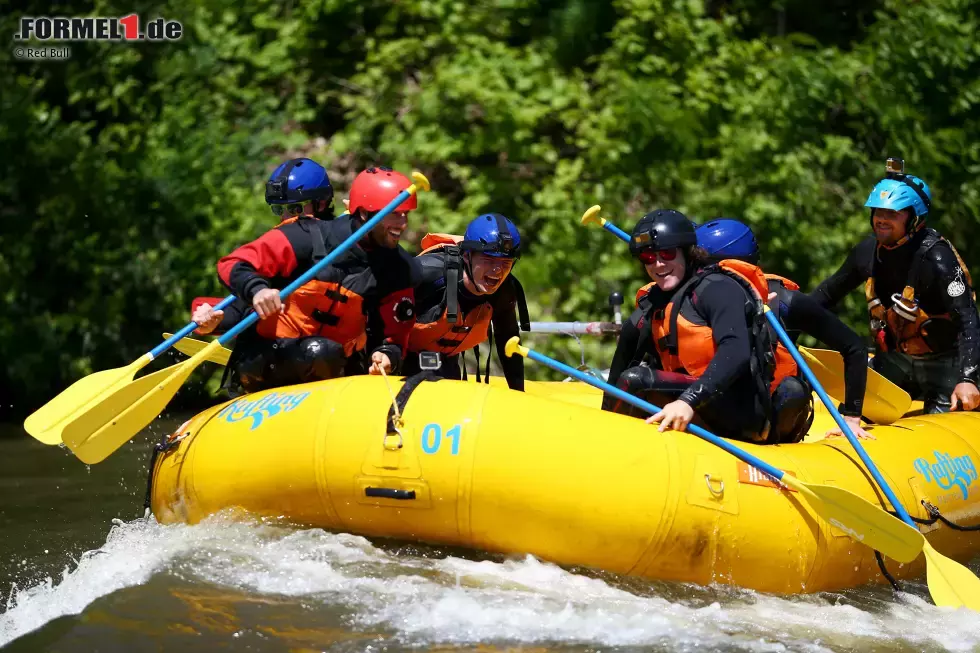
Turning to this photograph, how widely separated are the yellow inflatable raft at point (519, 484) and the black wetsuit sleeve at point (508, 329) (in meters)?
1.18

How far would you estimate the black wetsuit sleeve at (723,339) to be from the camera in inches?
201

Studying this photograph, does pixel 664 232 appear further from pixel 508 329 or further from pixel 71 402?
pixel 71 402

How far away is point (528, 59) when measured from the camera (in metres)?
12.2

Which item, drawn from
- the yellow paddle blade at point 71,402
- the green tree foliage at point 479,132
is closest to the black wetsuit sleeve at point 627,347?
the yellow paddle blade at point 71,402

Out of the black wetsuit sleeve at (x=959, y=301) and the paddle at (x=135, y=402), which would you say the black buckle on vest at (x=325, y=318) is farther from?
the black wetsuit sleeve at (x=959, y=301)

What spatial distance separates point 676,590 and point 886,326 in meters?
2.66

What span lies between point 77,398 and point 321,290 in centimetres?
119

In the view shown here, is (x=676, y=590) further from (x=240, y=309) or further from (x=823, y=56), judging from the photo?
(x=823, y=56)

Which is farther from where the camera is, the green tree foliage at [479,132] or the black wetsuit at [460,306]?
the green tree foliage at [479,132]

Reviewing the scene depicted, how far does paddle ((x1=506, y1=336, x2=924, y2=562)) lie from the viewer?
4.99 m

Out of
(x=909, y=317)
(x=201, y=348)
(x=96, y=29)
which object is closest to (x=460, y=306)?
(x=201, y=348)

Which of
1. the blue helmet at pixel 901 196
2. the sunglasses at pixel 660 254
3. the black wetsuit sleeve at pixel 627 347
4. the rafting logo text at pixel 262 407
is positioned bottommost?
the rafting logo text at pixel 262 407

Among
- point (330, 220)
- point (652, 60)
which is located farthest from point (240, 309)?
point (652, 60)

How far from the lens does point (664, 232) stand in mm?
5367
